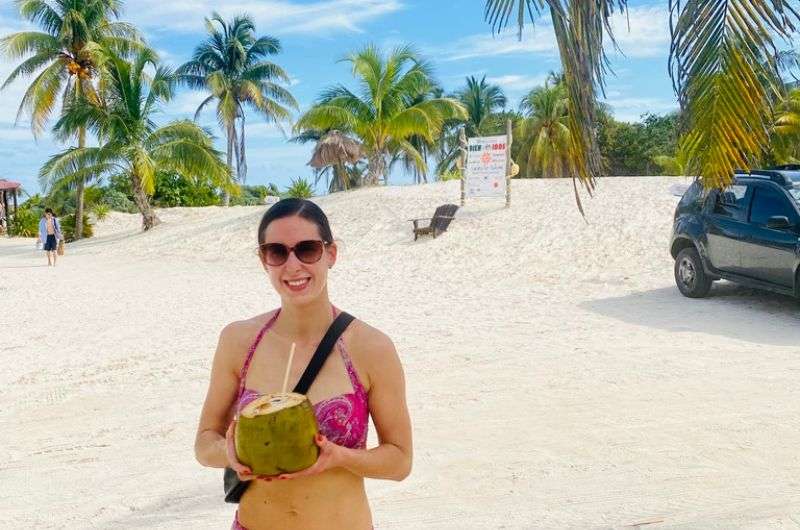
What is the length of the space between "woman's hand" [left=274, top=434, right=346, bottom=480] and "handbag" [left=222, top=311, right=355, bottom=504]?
0.55 feet

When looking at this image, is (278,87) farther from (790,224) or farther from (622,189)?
(790,224)

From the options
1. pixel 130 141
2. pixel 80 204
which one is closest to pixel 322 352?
pixel 130 141

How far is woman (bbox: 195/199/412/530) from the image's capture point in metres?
1.82

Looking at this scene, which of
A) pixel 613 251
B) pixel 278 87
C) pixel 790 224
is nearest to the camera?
pixel 790 224

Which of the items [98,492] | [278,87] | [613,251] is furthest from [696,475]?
[278,87]

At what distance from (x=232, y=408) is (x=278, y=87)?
3964cm

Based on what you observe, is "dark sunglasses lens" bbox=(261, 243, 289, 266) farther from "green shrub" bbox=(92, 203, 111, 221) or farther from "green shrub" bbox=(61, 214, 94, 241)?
"green shrub" bbox=(92, 203, 111, 221)

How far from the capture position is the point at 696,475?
14.5 feet

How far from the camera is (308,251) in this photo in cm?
191

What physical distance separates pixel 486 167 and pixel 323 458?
57.3ft

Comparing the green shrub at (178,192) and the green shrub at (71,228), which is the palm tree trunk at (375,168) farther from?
the green shrub at (71,228)

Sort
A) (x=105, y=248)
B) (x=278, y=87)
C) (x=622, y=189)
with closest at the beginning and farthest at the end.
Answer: (x=622, y=189) < (x=105, y=248) < (x=278, y=87)

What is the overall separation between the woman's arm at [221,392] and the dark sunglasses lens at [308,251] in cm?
25

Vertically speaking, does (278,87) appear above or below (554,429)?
above
